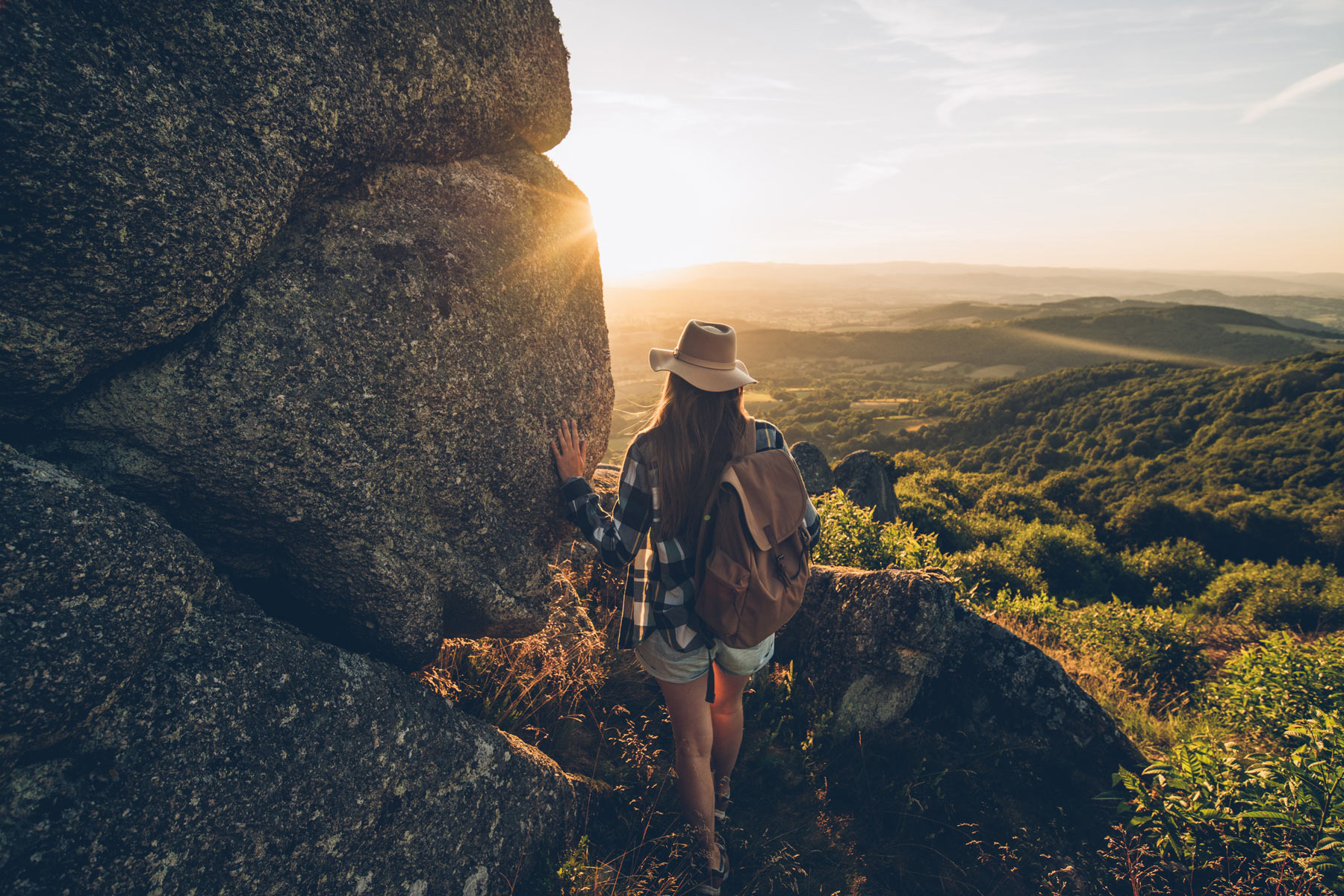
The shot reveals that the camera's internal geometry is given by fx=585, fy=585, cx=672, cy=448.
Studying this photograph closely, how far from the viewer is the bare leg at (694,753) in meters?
3.39

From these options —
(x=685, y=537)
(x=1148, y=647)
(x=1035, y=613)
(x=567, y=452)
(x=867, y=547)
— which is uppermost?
(x=567, y=452)

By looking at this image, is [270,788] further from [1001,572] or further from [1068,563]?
[1068,563]

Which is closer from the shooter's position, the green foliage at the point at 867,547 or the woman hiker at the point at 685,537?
the woman hiker at the point at 685,537

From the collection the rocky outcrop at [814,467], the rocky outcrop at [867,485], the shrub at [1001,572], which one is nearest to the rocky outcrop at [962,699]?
the rocky outcrop at [814,467]

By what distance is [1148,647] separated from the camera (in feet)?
26.5

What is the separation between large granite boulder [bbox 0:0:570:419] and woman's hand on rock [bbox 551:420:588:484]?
1.90m

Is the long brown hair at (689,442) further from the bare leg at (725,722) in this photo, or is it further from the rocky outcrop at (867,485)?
the rocky outcrop at (867,485)

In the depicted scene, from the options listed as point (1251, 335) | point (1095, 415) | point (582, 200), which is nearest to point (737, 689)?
point (582, 200)

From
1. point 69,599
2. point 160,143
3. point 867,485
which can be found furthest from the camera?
point 867,485

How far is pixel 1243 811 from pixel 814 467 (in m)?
10.7

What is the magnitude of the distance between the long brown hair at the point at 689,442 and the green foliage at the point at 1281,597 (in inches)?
591

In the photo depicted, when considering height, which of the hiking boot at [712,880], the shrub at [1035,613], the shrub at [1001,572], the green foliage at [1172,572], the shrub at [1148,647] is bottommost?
the green foliage at [1172,572]

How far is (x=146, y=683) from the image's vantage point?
96.0 inches

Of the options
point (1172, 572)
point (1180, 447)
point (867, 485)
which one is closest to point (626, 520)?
point (867, 485)
